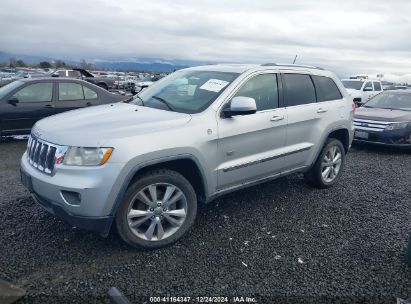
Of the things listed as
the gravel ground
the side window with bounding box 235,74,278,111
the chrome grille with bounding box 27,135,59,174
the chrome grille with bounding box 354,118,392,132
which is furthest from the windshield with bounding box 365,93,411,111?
the chrome grille with bounding box 27,135,59,174

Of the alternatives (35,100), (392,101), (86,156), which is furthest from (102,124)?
(392,101)

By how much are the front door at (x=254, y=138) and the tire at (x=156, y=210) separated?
0.50 metres

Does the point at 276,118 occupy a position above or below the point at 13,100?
above

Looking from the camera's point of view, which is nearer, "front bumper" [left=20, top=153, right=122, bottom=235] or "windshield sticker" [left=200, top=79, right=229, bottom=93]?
"front bumper" [left=20, top=153, right=122, bottom=235]

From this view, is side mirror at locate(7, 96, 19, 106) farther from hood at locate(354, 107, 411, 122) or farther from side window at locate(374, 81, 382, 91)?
side window at locate(374, 81, 382, 91)

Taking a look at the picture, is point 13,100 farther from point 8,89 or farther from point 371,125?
point 371,125

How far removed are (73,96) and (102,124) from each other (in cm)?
544

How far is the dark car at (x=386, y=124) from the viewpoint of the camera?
7.97 metres

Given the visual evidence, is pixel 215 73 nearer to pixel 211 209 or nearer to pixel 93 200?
pixel 211 209

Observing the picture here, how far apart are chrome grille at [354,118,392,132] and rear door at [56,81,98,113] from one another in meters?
6.37

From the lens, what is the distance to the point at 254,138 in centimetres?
400

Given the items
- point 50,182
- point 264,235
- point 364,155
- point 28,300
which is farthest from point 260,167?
point 364,155

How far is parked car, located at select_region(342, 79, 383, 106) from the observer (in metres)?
16.9

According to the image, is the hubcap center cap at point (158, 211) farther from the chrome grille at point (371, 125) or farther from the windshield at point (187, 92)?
the chrome grille at point (371, 125)
